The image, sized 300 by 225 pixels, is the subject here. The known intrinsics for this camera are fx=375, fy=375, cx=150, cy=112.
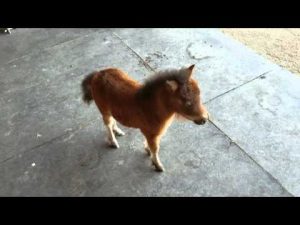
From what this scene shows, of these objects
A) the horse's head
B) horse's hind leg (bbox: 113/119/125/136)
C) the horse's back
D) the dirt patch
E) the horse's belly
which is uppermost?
the horse's head

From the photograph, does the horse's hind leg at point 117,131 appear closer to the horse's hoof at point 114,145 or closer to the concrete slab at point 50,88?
the horse's hoof at point 114,145

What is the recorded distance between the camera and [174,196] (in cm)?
371

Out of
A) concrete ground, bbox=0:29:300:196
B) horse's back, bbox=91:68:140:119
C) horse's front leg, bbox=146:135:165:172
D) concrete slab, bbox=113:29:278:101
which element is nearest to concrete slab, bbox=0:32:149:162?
concrete ground, bbox=0:29:300:196

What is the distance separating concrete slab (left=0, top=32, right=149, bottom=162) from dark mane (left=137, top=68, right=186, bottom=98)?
1.36m

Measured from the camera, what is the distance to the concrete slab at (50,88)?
446cm

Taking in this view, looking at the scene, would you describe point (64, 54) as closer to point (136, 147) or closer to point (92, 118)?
point (92, 118)

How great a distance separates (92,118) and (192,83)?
70.1 inches

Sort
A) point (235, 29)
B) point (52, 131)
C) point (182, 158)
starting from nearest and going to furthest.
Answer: point (182, 158) → point (52, 131) → point (235, 29)

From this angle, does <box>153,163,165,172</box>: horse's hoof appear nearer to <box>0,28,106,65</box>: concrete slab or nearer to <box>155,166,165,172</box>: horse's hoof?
<box>155,166,165,172</box>: horse's hoof

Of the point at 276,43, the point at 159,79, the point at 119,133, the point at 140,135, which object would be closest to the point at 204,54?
the point at 276,43

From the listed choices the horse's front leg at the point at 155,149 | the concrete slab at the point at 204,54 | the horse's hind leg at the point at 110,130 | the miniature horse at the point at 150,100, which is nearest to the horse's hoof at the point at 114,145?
the horse's hind leg at the point at 110,130

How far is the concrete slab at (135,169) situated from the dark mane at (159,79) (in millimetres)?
954

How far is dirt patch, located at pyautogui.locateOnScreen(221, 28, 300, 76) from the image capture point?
207 inches

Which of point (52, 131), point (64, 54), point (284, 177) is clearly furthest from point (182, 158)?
point (64, 54)
